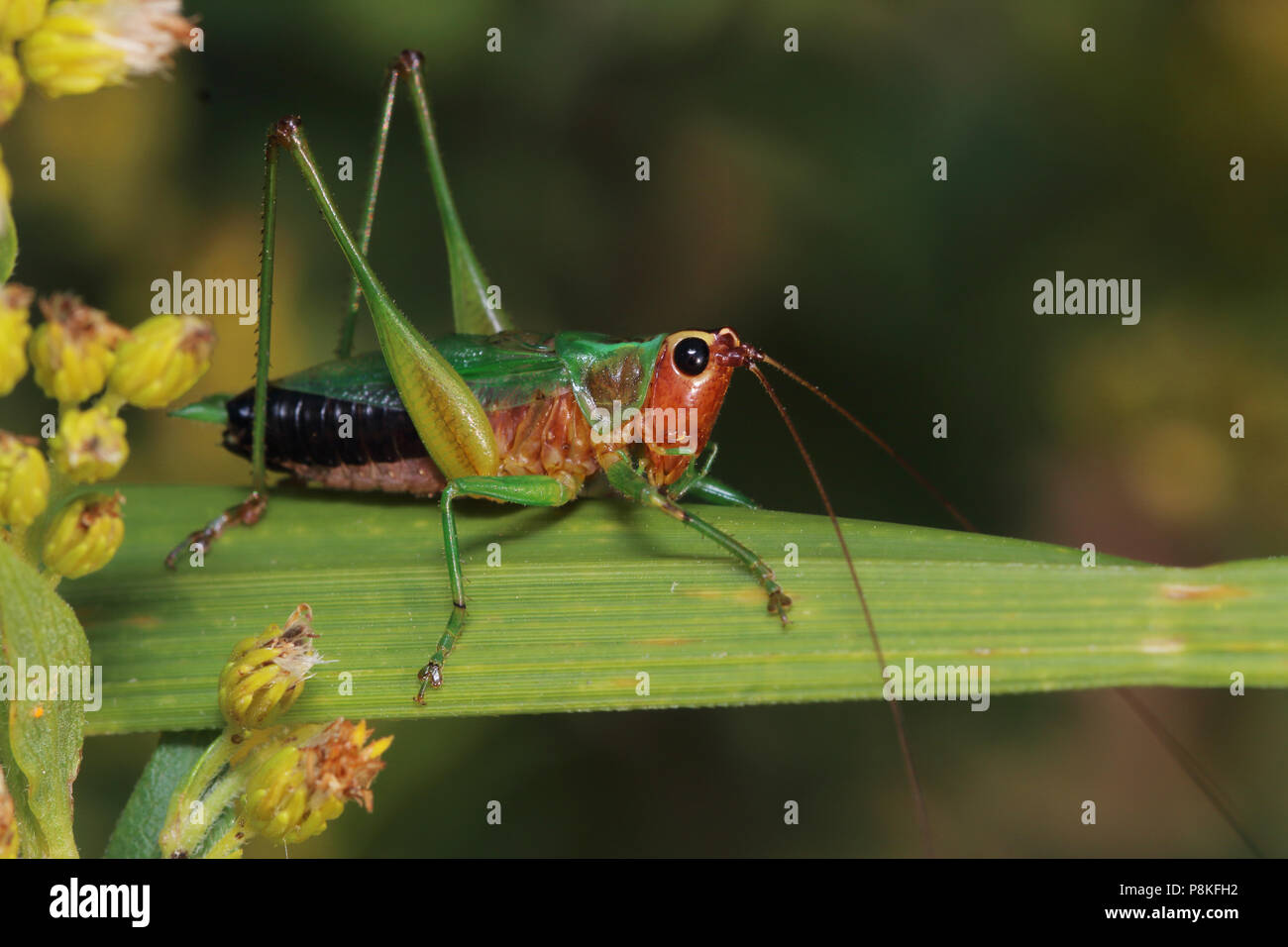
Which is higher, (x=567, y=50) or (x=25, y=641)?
(x=567, y=50)

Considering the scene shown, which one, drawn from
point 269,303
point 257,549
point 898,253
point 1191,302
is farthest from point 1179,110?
point 257,549

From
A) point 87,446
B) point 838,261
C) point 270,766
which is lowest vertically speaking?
point 270,766

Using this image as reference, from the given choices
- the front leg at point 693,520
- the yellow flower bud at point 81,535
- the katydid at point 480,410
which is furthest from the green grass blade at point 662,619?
the yellow flower bud at point 81,535

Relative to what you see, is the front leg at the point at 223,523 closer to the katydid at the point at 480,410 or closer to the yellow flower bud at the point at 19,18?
the katydid at the point at 480,410

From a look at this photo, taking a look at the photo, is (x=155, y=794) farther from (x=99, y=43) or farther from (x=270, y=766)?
(x=99, y=43)

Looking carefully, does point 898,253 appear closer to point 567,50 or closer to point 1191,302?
point 1191,302

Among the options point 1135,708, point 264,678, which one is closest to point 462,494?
point 264,678
